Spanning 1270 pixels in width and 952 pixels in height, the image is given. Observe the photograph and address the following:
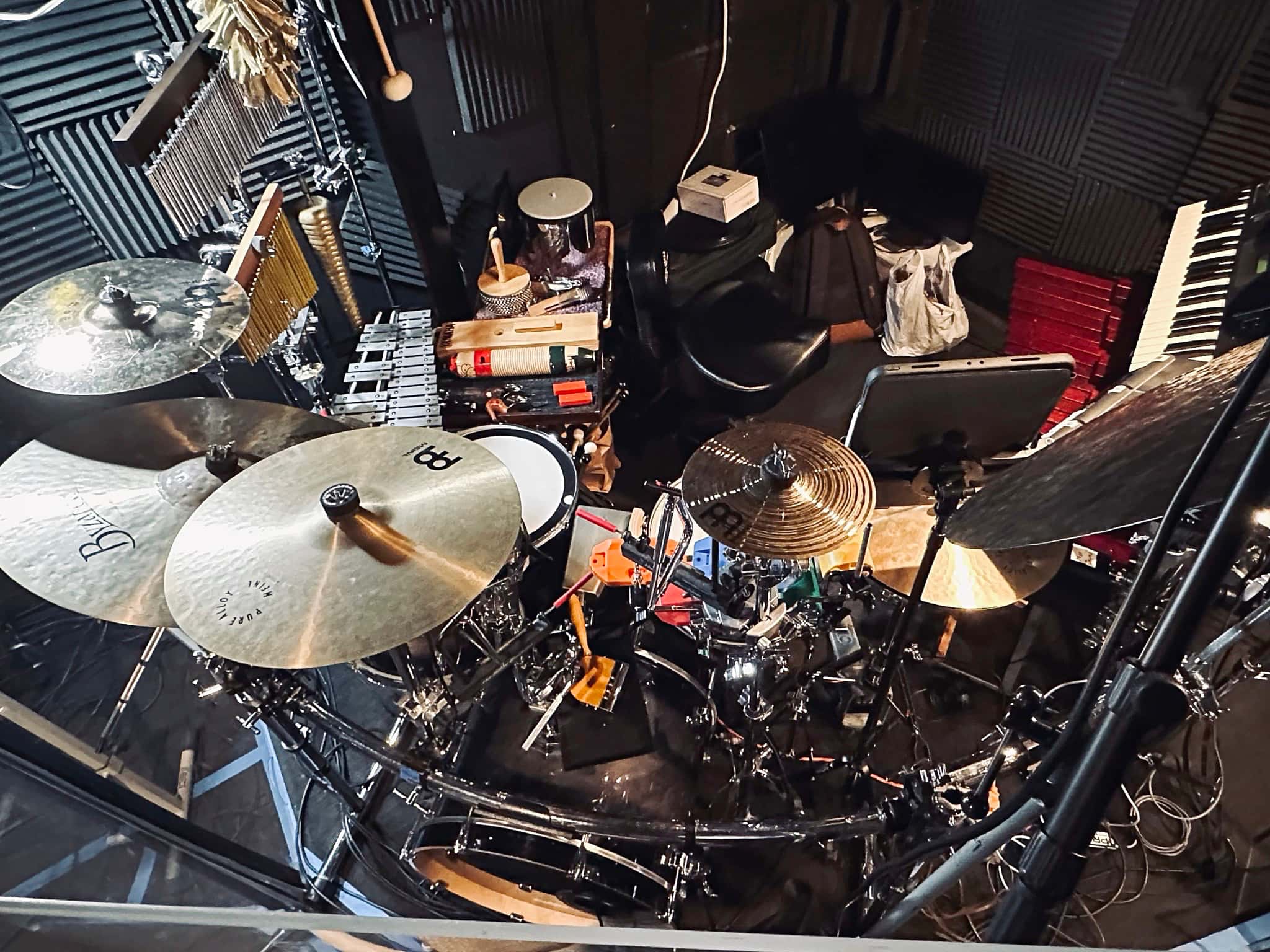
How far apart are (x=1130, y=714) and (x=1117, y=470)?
0.64m

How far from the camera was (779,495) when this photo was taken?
5.68 feet

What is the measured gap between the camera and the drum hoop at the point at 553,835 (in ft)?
6.90

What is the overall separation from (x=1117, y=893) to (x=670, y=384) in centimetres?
278

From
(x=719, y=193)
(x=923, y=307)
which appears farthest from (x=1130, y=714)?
(x=923, y=307)

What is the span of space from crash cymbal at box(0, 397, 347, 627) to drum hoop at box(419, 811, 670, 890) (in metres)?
0.97

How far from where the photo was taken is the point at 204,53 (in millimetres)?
2219

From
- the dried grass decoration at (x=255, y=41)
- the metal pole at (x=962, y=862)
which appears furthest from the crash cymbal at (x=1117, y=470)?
the dried grass decoration at (x=255, y=41)

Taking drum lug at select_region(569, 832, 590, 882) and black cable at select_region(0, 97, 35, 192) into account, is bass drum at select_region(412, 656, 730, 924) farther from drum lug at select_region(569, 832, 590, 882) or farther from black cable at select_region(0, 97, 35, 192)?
black cable at select_region(0, 97, 35, 192)

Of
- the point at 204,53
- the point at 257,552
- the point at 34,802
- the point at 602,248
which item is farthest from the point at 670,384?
the point at 34,802

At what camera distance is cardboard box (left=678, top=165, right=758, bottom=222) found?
399cm

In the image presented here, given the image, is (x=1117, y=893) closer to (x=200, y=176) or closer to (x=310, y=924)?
A: (x=310, y=924)

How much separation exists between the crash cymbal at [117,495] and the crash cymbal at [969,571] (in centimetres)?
181

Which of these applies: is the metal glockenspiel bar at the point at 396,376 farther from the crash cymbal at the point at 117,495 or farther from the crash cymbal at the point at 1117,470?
the crash cymbal at the point at 1117,470

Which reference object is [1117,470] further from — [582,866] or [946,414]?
[582,866]
